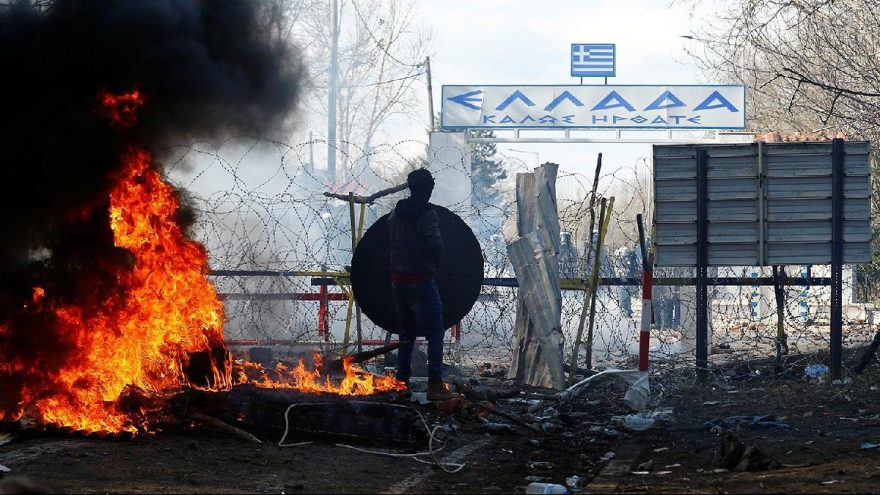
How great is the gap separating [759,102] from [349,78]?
29286 millimetres

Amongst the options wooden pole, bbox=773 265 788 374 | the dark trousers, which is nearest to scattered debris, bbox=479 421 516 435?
the dark trousers

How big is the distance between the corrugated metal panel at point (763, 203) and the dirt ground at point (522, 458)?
1782mm

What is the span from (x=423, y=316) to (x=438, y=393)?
0.79 meters

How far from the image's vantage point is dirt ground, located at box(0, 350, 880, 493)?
6.11m

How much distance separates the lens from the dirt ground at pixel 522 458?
20.1 ft

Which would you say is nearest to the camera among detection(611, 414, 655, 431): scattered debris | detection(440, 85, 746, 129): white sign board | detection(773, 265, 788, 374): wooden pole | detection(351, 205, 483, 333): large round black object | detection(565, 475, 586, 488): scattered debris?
detection(565, 475, 586, 488): scattered debris

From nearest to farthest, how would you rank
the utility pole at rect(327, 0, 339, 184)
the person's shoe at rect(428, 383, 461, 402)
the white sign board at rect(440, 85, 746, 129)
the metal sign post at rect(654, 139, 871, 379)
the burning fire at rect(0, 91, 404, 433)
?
the burning fire at rect(0, 91, 404, 433) → the person's shoe at rect(428, 383, 461, 402) → the metal sign post at rect(654, 139, 871, 379) → the white sign board at rect(440, 85, 746, 129) → the utility pole at rect(327, 0, 339, 184)

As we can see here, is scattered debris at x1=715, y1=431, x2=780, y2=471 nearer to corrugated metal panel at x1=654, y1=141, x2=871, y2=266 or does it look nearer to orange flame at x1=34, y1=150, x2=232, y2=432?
orange flame at x1=34, y1=150, x2=232, y2=432

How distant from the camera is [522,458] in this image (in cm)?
749

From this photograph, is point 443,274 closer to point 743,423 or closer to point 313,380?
point 313,380

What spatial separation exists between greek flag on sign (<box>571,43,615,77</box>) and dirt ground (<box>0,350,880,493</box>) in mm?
22193

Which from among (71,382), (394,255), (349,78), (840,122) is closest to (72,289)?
(71,382)

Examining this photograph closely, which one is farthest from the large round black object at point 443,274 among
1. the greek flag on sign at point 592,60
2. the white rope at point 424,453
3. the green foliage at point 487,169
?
the green foliage at point 487,169

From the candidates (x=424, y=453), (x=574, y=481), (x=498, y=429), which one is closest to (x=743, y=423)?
(x=498, y=429)
